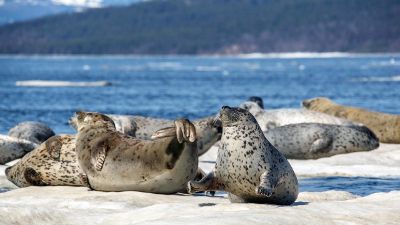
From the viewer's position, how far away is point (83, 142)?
467 inches

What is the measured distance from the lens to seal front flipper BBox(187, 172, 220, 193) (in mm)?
10242

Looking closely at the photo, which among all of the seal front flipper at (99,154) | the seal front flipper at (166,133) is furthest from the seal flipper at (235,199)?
the seal front flipper at (99,154)

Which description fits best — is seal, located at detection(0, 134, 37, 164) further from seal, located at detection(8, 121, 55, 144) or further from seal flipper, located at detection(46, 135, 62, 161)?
seal flipper, located at detection(46, 135, 62, 161)

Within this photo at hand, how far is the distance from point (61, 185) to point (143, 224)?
3.94m

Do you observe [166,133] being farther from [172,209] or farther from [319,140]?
[319,140]

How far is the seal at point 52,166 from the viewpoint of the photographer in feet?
39.9

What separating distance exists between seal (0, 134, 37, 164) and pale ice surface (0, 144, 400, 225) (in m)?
4.29

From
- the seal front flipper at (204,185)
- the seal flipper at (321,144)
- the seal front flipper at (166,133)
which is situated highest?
the seal front flipper at (166,133)

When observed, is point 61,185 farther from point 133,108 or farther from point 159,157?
point 133,108

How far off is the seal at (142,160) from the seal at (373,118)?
9.50m

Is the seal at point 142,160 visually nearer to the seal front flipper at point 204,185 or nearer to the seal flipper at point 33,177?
the seal front flipper at point 204,185

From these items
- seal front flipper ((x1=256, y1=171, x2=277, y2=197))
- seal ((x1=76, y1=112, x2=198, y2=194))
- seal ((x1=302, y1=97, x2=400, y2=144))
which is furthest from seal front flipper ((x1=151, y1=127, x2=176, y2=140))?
seal ((x1=302, y1=97, x2=400, y2=144))

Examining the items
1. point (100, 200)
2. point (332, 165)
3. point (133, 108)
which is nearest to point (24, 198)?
point (100, 200)

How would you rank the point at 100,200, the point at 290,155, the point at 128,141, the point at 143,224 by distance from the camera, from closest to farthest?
1. the point at 143,224
2. the point at 100,200
3. the point at 128,141
4. the point at 290,155
